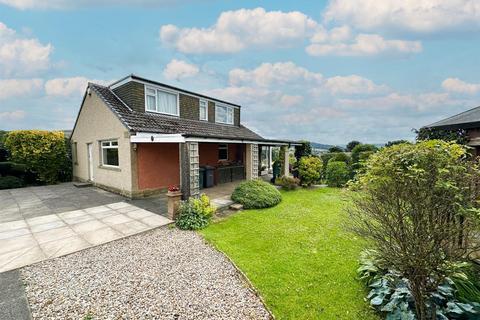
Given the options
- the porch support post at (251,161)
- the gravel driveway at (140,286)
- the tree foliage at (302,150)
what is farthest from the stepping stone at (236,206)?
the tree foliage at (302,150)

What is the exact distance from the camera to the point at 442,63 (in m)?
8.90

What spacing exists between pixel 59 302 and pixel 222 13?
1331cm

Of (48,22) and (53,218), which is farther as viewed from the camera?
(48,22)

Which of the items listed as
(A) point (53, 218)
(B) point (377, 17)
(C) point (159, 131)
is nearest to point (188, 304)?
(A) point (53, 218)

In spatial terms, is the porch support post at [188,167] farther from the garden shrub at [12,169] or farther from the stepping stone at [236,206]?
the garden shrub at [12,169]

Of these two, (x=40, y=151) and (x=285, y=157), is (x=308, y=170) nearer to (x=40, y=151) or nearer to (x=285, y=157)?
(x=285, y=157)

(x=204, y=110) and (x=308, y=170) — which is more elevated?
(x=204, y=110)

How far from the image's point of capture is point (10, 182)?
13.4 meters

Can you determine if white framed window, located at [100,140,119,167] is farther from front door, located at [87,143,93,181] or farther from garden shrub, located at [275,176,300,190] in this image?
garden shrub, located at [275,176,300,190]

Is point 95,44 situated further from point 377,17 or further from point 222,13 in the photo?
point 377,17

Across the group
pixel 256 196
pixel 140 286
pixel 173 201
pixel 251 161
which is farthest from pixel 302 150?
pixel 140 286

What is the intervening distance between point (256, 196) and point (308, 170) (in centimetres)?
573

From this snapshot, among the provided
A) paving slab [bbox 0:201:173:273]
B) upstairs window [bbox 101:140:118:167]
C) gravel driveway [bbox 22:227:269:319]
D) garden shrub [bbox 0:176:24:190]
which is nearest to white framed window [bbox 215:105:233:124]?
upstairs window [bbox 101:140:118:167]

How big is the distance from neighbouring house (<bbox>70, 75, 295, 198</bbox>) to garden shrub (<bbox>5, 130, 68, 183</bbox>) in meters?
0.96
